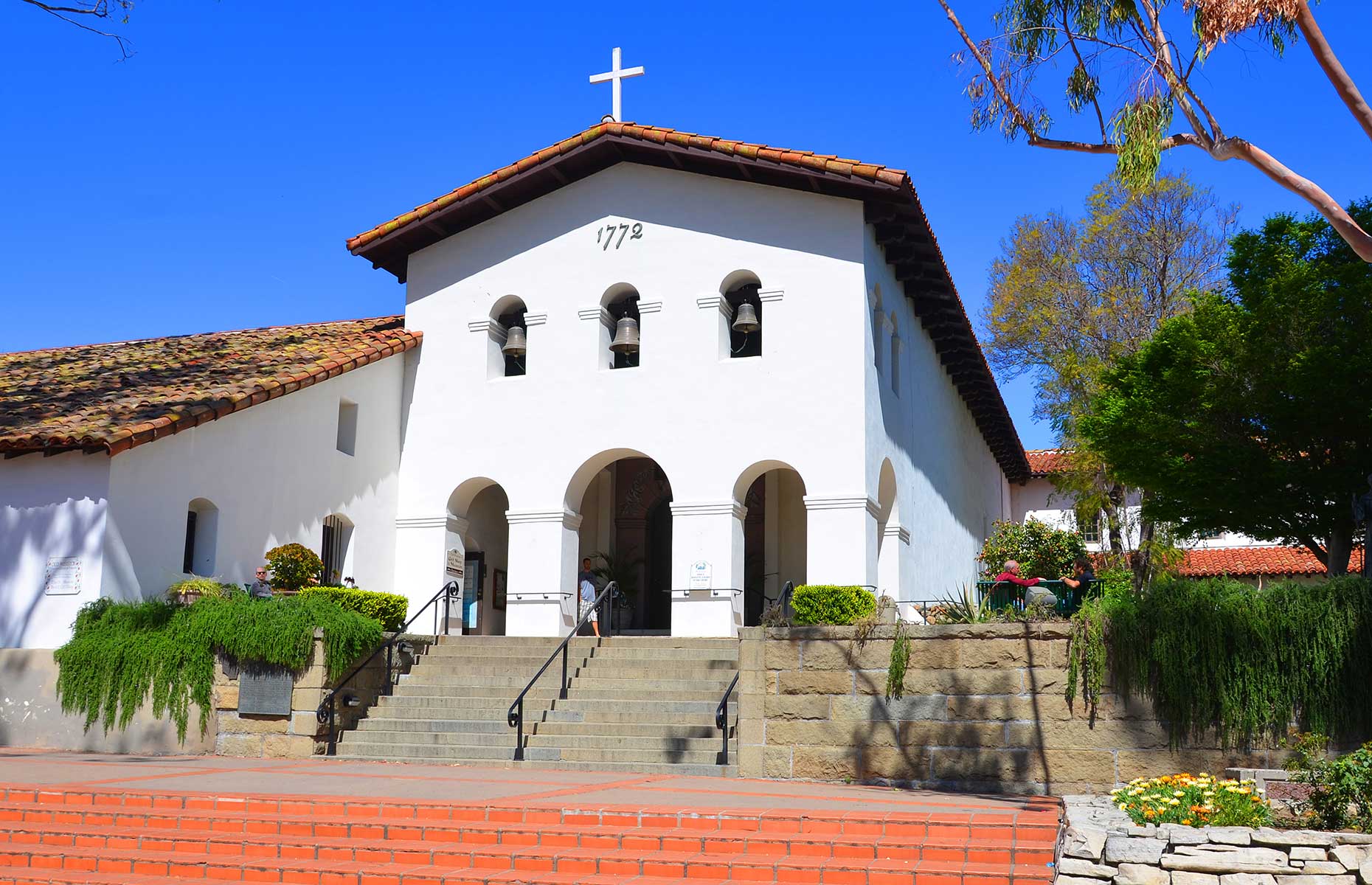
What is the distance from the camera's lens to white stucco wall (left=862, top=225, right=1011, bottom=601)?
63.7ft

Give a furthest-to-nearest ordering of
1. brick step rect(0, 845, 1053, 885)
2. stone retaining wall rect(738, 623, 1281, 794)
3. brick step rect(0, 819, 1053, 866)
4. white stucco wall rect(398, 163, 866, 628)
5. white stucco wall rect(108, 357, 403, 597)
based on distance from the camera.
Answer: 1. white stucco wall rect(398, 163, 866, 628)
2. white stucco wall rect(108, 357, 403, 597)
3. stone retaining wall rect(738, 623, 1281, 794)
4. brick step rect(0, 819, 1053, 866)
5. brick step rect(0, 845, 1053, 885)

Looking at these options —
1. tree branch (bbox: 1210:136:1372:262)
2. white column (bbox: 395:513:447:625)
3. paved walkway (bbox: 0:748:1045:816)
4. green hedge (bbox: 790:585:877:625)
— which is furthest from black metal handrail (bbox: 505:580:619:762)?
tree branch (bbox: 1210:136:1372:262)

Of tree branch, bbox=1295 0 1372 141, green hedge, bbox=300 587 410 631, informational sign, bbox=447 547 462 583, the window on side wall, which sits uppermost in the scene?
tree branch, bbox=1295 0 1372 141

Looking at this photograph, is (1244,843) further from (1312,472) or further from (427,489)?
(427,489)

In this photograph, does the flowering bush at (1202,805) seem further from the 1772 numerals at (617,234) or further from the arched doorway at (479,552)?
the arched doorway at (479,552)

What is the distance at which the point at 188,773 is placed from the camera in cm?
1273

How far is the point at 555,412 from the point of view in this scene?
20.1 metres

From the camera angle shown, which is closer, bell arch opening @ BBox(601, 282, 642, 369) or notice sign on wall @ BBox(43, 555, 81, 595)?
notice sign on wall @ BBox(43, 555, 81, 595)

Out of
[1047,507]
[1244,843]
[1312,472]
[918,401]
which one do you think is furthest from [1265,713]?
[1047,507]

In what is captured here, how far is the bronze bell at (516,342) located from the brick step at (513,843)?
1165 cm

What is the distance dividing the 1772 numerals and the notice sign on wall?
8888 mm

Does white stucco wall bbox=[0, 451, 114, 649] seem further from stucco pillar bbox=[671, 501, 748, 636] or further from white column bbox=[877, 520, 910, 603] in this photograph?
white column bbox=[877, 520, 910, 603]

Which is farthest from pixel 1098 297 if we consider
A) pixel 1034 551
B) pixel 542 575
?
pixel 542 575

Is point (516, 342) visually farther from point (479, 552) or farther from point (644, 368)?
point (479, 552)
